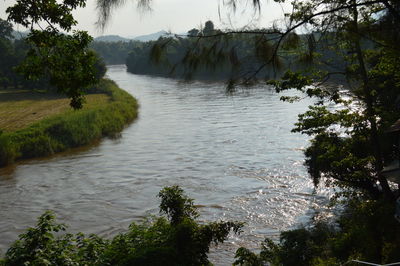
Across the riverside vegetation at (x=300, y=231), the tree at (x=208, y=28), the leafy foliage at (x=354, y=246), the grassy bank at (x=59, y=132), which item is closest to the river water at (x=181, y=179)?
the grassy bank at (x=59, y=132)

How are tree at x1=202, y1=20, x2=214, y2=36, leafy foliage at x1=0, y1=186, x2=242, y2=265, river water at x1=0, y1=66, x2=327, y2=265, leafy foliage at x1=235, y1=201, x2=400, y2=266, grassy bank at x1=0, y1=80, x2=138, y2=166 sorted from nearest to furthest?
1. tree at x1=202, y1=20, x2=214, y2=36
2. leafy foliage at x1=0, y1=186, x2=242, y2=265
3. leafy foliage at x1=235, y1=201, x2=400, y2=266
4. river water at x1=0, y1=66, x2=327, y2=265
5. grassy bank at x1=0, y1=80, x2=138, y2=166

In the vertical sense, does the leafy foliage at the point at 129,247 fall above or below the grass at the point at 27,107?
above

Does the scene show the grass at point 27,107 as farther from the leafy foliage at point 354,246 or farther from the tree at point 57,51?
the tree at point 57,51

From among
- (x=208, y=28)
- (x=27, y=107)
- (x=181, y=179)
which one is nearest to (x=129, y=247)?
(x=208, y=28)

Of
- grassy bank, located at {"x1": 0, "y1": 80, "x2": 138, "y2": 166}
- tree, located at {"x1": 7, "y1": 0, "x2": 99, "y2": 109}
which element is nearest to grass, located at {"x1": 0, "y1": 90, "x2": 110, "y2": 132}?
grassy bank, located at {"x1": 0, "y1": 80, "x2": 138, "y2": 166}

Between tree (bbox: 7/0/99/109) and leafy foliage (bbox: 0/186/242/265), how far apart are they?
426cm

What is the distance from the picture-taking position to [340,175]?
56.2 ft

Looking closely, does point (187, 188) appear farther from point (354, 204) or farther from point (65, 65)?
point (65, 65)

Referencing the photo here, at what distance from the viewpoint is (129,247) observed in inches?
441

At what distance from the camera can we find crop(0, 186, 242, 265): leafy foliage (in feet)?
32.5

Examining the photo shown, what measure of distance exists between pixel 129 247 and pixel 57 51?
19.2 ft

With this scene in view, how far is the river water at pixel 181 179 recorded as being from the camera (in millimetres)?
21766

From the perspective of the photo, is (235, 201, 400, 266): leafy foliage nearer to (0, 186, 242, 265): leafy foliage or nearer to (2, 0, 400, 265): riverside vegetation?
(2, 0, 400, 265): riverside vegetation

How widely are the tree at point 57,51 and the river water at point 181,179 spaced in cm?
616
